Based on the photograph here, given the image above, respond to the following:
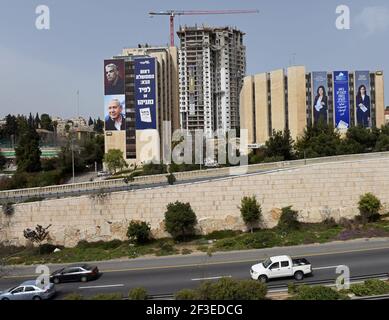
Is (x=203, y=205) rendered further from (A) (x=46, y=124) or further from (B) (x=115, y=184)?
(A) (x=46, y=124)

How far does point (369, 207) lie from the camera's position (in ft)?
86.5

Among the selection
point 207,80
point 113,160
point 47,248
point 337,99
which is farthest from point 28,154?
point 207,80

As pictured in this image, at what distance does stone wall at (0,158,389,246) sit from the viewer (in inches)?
1057

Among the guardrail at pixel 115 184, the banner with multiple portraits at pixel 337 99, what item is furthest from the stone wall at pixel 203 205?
the banner with multiple portraits at pixel 337 99

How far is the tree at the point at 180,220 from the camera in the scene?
25516mm

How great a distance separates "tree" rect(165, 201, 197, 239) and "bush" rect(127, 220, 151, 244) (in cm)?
133

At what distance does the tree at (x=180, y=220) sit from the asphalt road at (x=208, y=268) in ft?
13.8

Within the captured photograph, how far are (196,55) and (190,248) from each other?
8006 cm

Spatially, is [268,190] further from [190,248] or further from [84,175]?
[84,175]

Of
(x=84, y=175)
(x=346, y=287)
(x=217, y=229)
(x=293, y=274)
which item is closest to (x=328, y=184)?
(x=217, y=229)

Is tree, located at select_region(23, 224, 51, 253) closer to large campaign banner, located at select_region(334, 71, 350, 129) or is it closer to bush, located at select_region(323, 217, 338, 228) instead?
bush, located at select_region(323, 217, 338, 228)

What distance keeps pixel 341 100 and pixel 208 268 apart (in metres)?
53.0

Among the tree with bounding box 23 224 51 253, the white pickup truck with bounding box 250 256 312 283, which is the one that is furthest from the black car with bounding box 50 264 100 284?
the tree with bounding box 23 224 51 253

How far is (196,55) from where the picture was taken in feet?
320
